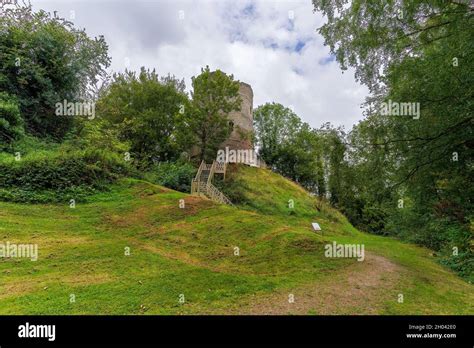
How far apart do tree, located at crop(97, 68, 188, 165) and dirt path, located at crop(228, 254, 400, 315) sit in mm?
15888

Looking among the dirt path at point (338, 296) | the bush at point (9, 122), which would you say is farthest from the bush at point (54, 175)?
the dirt path at point (338, 296)

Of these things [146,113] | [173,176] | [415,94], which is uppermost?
[146,113]

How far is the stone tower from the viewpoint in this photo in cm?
2625

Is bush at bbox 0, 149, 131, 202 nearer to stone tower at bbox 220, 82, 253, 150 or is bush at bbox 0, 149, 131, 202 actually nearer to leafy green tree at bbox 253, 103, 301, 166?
stone tower at bbox 220, 82, 253, 150

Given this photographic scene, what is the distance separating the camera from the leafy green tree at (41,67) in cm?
1684

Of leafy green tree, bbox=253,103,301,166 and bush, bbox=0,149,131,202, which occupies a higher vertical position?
leafy green tree, bbox=253,103,301,166

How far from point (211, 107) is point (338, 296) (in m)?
17.4

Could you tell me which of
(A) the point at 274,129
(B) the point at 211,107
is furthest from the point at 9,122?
(A) the point at 274,129

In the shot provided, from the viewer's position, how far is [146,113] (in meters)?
21.2

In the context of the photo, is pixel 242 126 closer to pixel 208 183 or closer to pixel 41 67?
Answer: pixel 208 183

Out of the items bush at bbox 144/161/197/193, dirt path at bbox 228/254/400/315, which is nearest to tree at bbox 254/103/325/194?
bush at bbox 144/161/197/193

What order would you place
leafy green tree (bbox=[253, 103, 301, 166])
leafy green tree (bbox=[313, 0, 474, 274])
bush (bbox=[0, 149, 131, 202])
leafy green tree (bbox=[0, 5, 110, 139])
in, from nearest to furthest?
leafy green tree (bbox=[313, 0, 474, 274])
bush (bbox=[0, 149, 131, 202])
leafy green tree (bbox=[0, 5, 110, 139])
leafy green tree (bbox=[253, 103, 301, 166])

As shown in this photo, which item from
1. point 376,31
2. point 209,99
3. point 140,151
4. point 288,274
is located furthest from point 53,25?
point 288,274
